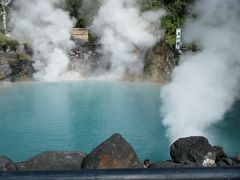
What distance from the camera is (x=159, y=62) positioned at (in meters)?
18.7

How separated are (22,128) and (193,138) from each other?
4.98 metres

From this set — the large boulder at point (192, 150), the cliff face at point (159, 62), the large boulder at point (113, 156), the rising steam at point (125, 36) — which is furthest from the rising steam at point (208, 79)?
the rising steam at point (125, 36)

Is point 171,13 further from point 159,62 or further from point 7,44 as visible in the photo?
point 7,44

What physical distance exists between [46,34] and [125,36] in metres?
3.71

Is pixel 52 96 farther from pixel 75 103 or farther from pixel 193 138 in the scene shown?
pixel 193 138

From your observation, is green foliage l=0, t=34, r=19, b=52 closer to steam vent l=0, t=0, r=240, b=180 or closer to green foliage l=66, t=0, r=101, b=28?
steam vent l=0, t=0, r=240, b=180

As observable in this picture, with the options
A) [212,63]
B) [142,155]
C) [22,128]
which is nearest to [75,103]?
[22,128]

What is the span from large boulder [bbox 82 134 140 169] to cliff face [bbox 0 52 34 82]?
13.6 metres

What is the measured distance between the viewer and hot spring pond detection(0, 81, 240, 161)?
8328 mm

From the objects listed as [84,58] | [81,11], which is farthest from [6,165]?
Answer: [81,11]

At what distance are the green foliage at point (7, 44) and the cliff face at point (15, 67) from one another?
345mm

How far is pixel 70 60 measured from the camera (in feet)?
67.4

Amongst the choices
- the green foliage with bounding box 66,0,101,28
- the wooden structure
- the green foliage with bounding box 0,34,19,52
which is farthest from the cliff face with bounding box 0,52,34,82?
the green foliage with bounding box 66,0,101,28

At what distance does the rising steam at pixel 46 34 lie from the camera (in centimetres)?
1989
